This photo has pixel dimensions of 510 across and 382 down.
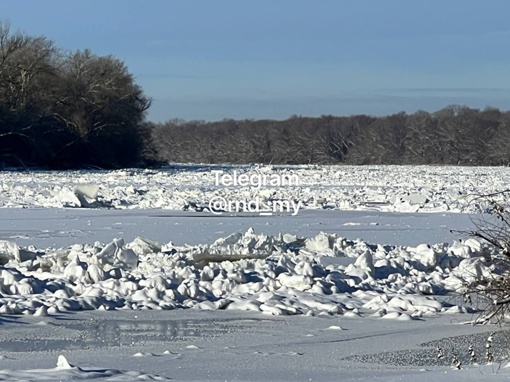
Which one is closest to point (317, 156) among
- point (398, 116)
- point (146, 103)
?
point (398, 116)

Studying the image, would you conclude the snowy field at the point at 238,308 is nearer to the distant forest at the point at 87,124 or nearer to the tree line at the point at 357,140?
the distant forest at the point at 87,124

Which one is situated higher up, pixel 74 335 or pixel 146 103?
pixel 146 103

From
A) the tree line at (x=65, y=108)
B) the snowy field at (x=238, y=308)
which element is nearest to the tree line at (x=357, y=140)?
the tree line at (x=65, y=108)

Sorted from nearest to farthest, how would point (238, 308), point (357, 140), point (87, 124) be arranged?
point (238, 308), point (87, 124), point (357, 140)

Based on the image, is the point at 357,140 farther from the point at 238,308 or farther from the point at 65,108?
the point at 238,308

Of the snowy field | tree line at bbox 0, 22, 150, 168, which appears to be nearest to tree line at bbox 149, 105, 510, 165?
tree line at bbox 0, 22, 150, 168

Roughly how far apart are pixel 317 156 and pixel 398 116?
15.0m

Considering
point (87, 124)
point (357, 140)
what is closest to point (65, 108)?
point (87, 124)

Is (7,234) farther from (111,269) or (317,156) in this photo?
(317,156)

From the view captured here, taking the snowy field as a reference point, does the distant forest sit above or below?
above

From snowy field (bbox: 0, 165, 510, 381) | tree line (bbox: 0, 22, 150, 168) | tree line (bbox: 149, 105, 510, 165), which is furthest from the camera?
tree line (bbox: 149, 105, 510, 165)

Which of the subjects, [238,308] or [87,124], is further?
[87,124]

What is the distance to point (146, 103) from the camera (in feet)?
243

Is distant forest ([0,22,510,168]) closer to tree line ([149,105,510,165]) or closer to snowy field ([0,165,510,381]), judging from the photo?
tree line ([149,105,510,165])
